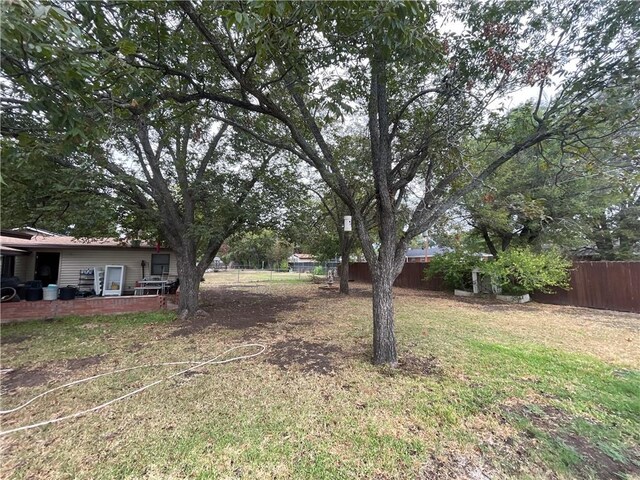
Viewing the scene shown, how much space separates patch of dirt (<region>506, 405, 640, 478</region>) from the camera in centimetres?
192

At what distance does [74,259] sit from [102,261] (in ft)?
2.58

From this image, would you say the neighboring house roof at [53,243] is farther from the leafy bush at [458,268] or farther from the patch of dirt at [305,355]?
the leafy bush at [458,268]

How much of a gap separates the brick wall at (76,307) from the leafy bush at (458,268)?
1006 cm

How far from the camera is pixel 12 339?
489 cm

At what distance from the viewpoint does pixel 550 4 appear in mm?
3607

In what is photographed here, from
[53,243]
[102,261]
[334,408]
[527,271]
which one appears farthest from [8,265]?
[527,271]

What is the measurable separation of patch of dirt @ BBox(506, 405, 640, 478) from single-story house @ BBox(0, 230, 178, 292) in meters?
10.1

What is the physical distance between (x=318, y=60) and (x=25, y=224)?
6.89 m

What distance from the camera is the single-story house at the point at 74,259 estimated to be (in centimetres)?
920

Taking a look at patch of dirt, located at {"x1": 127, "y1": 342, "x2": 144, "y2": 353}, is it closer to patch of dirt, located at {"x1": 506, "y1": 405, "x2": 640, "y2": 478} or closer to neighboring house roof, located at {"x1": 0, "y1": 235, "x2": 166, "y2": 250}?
patch of dirt, located at {"x1": 506, "y1": 405, "x2": 640, "y2": 478}

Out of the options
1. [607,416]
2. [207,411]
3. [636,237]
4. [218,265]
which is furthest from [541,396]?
[218,265]

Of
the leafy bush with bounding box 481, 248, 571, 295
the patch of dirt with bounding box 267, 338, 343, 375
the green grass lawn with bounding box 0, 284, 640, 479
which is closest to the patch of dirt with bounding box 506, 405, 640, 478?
the green grass lawn with bounding box 0, 284, 640, 479

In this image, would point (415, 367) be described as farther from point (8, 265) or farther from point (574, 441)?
point (8, 265)

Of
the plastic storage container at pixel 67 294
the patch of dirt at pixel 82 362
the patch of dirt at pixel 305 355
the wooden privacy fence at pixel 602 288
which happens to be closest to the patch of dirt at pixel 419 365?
the patch of dirt at pixel 305 355
